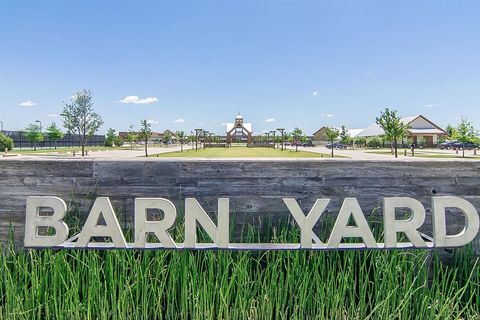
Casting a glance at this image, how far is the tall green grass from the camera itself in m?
2.61

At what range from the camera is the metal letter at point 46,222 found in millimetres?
2682

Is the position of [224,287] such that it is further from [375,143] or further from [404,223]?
[375,143]

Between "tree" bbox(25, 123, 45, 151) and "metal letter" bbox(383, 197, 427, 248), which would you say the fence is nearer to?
"tree" bbox(25, 123, 45, 151)

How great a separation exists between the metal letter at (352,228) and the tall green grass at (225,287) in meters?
0.18

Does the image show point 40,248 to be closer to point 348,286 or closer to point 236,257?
point 236,257

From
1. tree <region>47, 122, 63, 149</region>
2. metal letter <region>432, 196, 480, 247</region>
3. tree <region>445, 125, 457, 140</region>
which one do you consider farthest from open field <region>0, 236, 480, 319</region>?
tree <region>47, 122, 63, 149</region>

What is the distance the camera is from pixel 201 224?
8.66 feet

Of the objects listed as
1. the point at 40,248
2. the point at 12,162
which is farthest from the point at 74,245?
the point at 12,162

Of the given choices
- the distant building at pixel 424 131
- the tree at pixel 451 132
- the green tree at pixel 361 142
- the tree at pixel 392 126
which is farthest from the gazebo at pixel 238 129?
the tree at pixel 392 126

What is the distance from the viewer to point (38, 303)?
8.69 feet

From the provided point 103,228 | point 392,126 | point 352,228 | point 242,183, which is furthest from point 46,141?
point 352,228

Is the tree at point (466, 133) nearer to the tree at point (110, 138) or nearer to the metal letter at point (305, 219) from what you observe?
the metal letter at point (305, 219)

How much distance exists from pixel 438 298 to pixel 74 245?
9.82 feet

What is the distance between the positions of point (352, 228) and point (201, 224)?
48.0 inches
